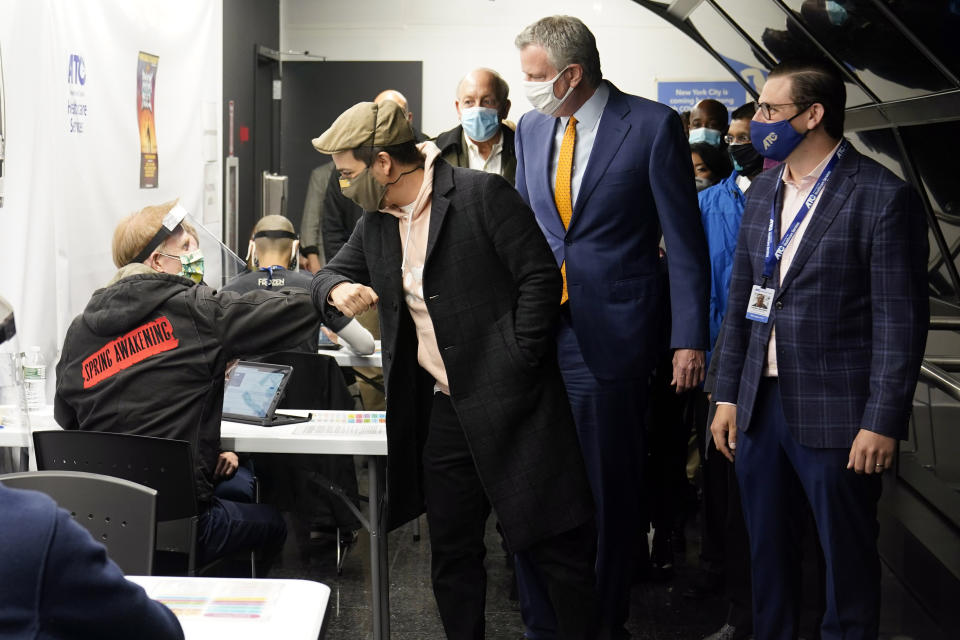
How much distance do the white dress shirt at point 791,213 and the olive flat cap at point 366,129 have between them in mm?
1045

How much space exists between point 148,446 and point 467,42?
6.52m

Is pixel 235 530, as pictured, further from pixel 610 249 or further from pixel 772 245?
pixel 772 245

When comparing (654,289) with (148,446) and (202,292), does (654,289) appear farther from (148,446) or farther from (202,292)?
(148,446)

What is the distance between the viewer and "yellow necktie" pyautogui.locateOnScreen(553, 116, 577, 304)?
9.74 feet

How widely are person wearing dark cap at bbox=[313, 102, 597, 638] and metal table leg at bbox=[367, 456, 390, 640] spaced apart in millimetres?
312

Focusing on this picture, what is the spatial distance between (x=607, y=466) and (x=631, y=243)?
0.65 metres

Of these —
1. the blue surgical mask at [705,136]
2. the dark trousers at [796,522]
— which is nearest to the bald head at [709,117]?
the blue surgical mask at [705,136]

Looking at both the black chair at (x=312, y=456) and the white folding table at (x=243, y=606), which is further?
the black chair at (x=312, y=456)

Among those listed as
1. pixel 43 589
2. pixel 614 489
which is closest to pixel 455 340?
pixel 614 489

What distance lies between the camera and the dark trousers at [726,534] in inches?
129

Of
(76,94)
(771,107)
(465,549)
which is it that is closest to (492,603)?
(465,549)

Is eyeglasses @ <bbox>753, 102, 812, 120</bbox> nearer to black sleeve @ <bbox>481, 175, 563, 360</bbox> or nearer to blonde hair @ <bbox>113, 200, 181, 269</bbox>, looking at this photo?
black sleeve @ <bbox>481, 175, 563, 360</bbox>

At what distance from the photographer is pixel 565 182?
9.76 ft

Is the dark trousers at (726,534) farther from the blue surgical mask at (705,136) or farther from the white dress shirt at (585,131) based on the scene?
the blue surgical mask at (705,136)
